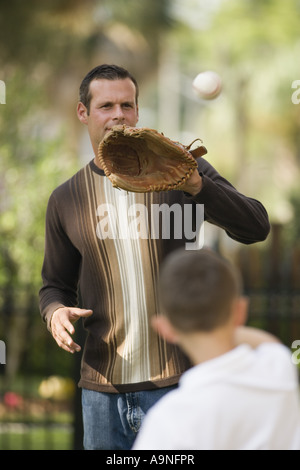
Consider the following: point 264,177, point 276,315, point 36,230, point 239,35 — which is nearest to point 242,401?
point 276,315

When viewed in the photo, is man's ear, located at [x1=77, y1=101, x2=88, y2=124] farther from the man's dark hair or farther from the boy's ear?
the boy's ear

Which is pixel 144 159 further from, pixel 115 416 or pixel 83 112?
pixel 115 416

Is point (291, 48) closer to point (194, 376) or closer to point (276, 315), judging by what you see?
point (276, 315)

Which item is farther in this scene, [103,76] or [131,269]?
[103,76]

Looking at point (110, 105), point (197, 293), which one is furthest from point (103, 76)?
point (197, 293)

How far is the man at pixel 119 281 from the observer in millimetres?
2814

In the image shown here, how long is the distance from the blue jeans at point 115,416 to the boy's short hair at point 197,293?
0.94m

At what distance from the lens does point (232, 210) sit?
2.69 m

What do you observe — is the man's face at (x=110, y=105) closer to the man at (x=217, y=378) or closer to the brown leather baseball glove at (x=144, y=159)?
the brown leather baseball glove at (x=144, y=159)

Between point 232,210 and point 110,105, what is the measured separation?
0.71m

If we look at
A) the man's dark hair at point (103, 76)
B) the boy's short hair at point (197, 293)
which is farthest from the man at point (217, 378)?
the man's dark hair at point (103, 76)

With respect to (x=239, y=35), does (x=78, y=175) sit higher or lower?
lower
